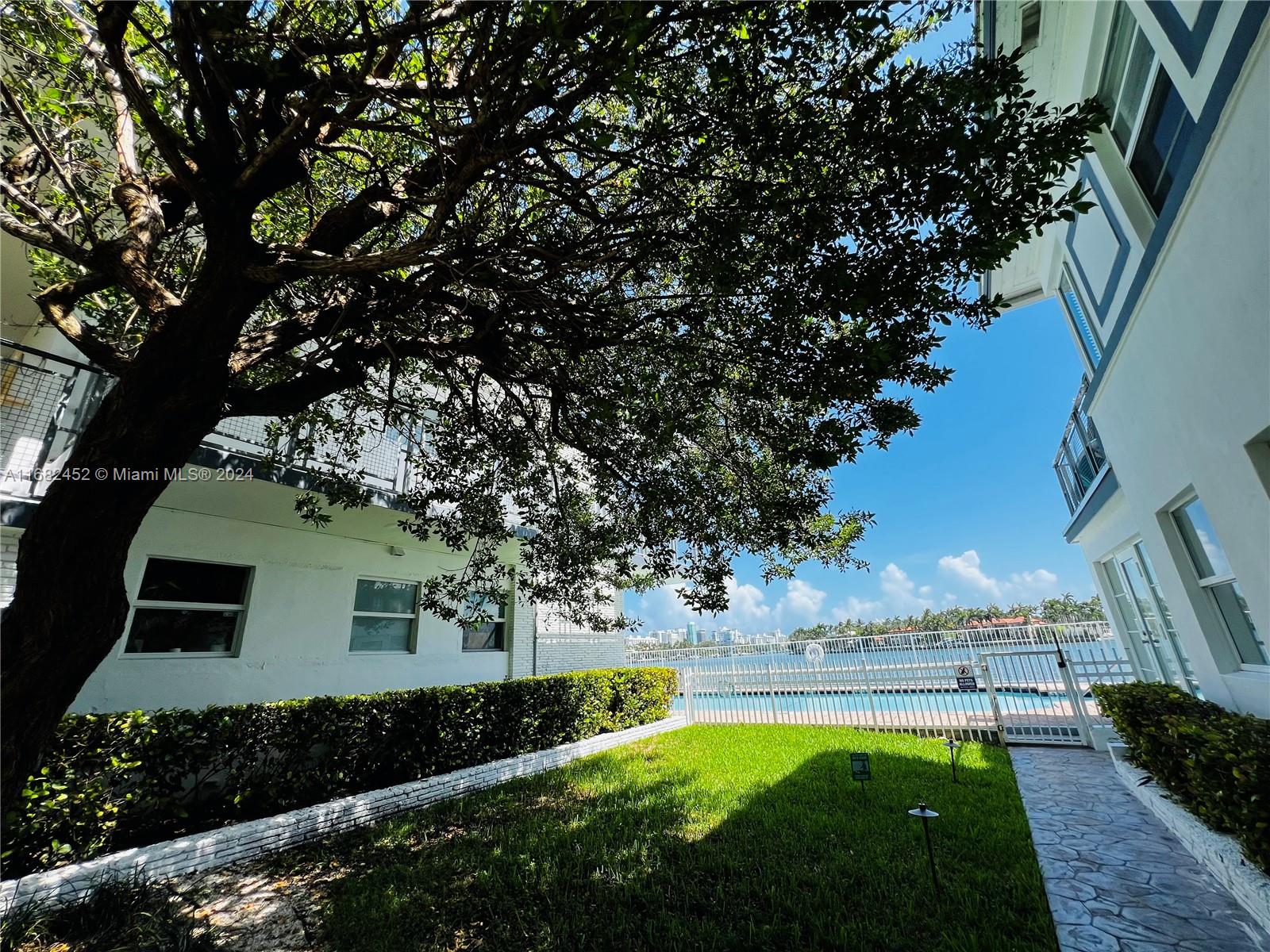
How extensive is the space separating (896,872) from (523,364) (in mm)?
6024

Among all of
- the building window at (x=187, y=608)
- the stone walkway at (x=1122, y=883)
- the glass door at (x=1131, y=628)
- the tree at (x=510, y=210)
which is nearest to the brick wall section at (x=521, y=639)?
the building window at (x=187, y=608)

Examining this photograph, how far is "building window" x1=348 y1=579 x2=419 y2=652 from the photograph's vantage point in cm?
941

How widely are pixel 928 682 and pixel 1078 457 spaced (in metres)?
5.52

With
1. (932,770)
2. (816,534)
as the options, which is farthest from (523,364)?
(932,770)

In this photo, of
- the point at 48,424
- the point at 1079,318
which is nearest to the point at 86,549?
the point at 48,424

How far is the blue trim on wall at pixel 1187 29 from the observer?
3666 millimetres

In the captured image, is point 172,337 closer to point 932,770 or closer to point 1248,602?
point 1248,602

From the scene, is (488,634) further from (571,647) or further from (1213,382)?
(1213,382)

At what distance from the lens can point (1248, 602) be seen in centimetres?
439

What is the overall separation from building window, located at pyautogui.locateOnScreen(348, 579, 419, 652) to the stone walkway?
9.76 metres

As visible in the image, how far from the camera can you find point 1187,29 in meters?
3.95

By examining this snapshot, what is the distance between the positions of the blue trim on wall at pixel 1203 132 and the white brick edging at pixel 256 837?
1026 centimetres

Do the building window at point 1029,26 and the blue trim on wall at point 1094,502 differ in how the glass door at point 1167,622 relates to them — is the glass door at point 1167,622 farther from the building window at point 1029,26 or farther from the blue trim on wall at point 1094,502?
the building window at point 1029,26

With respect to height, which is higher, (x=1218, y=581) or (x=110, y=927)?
(x=1218, y=581)
